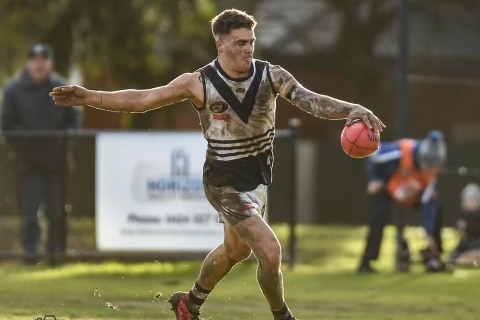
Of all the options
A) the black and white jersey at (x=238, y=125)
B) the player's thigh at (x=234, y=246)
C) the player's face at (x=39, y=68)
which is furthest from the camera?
the player's face at (x=39, y=68)

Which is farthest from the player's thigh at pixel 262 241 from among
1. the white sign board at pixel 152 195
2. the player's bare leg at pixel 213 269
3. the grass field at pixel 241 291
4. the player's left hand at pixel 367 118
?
the white sign board at pixel 152 195

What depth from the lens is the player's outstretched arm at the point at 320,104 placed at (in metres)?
8.45

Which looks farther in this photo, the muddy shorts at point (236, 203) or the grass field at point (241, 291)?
the grass field at point (241, 291)

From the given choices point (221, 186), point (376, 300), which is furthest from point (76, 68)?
point (221, 186)

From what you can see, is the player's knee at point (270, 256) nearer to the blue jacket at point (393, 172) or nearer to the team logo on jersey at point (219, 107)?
the team logo on jersey at point (219, 107)

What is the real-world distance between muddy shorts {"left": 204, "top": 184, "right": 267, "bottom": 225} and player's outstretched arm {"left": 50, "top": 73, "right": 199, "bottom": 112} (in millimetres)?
681

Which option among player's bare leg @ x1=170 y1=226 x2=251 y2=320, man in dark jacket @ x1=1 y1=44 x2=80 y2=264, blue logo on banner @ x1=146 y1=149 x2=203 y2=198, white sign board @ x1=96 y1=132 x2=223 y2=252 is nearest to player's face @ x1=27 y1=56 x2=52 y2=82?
man in dark jacket @ x1=1 y1=44 x2=80 y2=264

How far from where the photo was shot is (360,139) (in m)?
8.50

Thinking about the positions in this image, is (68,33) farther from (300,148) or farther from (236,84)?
(236,84)

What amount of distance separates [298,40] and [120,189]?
8.00 meters

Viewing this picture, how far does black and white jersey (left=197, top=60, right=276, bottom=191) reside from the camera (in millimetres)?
8891

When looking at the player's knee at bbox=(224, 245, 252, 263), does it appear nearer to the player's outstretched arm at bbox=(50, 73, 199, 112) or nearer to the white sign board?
the player's outstretched arm at bbox=(50, 73, 199, 112)

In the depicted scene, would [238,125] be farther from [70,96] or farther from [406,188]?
[406,188]

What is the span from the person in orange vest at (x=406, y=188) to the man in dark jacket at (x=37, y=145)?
352cm
